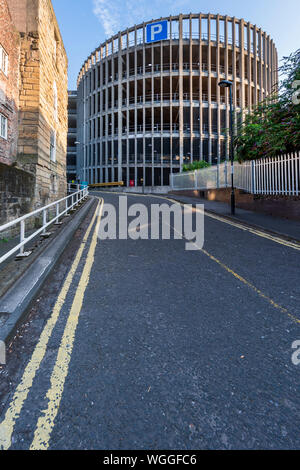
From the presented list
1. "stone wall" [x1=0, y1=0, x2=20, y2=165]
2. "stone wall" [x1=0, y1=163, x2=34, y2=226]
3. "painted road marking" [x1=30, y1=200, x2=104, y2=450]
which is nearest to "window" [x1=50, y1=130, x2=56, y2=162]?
"stone wall" [x1=0, y1=0, x2=20, y2=165]

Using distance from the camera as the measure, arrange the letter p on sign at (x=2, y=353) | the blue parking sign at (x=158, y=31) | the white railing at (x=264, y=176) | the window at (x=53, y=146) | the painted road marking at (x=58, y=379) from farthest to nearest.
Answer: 1. the blue parking sign at (x=158, y=31)
2. the window at (x=53, y=146)
3. the white railing at (x=264, y=176)
4. the letter p on sign at (x=2, y=353)
5. the painted road marking at (x=58, y=379)

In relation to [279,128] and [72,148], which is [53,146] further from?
[72,148]

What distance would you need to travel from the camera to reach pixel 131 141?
44.9 m

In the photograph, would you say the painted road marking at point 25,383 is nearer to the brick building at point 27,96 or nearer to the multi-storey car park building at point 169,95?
the brick building at point 27,96

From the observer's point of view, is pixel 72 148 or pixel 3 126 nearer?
pixel 3 126

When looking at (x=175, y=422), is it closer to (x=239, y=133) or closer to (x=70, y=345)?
(x=70, y=345)

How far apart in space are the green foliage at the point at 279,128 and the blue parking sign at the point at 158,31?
123 feet

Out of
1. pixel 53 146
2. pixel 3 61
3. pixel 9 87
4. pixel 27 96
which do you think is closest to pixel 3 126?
pixel 9 87

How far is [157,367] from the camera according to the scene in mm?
2428

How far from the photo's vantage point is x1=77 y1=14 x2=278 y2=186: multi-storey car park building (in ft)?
141

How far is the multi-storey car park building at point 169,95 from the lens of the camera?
43.0 metres

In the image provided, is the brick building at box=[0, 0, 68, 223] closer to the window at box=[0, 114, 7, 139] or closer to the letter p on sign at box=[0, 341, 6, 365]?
the window at box=[0, 114, 7, 139]

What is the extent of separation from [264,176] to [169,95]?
37.3m

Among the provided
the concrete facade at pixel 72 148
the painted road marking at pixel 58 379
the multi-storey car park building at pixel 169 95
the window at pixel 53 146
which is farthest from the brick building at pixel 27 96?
the concrete facade at pixel 72 148
